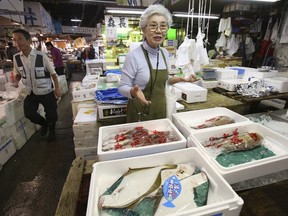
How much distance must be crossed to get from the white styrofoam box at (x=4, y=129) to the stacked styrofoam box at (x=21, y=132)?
0.54 ft

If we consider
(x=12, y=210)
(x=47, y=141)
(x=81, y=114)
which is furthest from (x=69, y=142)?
(x=12, y=210)

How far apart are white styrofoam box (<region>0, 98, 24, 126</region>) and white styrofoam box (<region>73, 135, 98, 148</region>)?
175 centimetres

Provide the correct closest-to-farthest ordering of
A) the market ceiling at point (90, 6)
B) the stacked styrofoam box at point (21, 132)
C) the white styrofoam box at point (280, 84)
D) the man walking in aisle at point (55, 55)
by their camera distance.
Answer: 1. the white styrofoam box at point (280, 84)
2. the stacked styrofoam box at point (21, 132)
3. the market ceiling at point (90, 6)
4. the man walking in aisle at point (55, 55)

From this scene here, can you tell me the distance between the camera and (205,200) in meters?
0.96

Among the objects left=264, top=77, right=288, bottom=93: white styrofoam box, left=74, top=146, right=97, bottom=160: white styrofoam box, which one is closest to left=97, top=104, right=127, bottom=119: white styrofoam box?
left=74, top=146, right=97, bottom=160: white styrofoam box

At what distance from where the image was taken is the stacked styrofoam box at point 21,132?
364 cm

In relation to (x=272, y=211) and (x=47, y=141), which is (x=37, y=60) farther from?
(x=272, y=211)

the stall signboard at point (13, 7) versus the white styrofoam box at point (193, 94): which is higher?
the stall signboard at point (13, 7)

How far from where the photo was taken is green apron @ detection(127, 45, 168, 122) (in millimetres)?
1903

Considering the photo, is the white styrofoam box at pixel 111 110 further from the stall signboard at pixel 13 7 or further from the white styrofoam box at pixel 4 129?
the stall signboard at pixel 13 7

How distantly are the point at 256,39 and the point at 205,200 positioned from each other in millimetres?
7963

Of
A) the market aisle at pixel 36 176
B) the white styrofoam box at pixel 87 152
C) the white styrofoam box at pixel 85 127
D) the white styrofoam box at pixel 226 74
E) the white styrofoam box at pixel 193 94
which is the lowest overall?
the market aisle at pixel 36 176

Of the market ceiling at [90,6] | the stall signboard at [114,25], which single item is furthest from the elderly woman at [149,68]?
the stall signboard at [114,25]

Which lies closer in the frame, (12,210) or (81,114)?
(12,210)
